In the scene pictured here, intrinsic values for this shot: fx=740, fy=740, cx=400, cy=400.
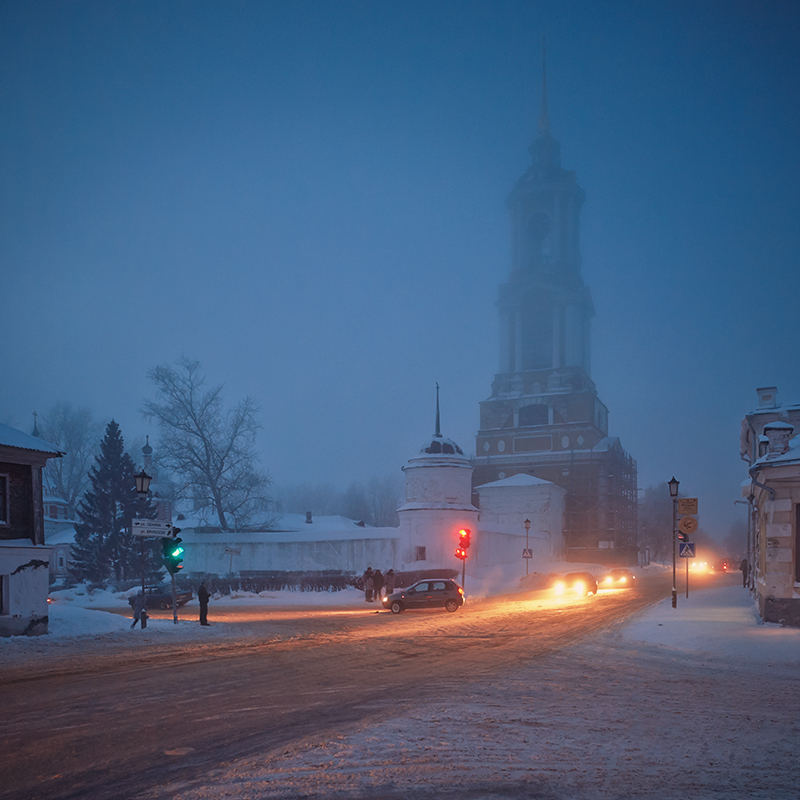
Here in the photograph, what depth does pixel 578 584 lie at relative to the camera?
40.6 m

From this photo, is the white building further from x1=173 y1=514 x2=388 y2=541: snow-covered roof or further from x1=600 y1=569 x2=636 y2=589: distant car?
x1=600 y1=569 x2=636 y2=589: distant car

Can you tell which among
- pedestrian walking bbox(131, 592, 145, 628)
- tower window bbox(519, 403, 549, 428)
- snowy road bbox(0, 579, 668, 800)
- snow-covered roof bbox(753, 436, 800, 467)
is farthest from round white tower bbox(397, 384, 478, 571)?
tower window bbox(519, 403, 549, 428)

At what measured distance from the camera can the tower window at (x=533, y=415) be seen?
80.9m

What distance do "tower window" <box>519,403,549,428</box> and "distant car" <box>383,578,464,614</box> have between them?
2060 inches

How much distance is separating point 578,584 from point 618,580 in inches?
454

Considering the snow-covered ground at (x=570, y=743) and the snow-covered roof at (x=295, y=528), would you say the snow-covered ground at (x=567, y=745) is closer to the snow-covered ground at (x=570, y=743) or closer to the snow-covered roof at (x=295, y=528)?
the snow-covered ground at (x=570, y=743)

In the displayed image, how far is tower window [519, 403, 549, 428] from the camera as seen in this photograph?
80.9 meters

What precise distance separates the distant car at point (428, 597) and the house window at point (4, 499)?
14412mm

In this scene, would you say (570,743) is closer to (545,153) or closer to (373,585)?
(373,585)

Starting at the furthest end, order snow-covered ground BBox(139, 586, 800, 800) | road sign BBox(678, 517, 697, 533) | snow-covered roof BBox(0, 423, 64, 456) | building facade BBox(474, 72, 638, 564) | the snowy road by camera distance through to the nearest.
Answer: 1. building facade BBox(474, 72, 638, 564)
2. road sign BBox(678, 517, 697, 533)
3. snow-covered roof BBox(0, 423, 64, 456)
4. the snowy road
5. snow-covered ground BBox(139, 586, 800, 800)

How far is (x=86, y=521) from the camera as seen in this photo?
178 feet

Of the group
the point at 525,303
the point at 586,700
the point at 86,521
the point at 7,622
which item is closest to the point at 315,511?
A: the point at 525,303

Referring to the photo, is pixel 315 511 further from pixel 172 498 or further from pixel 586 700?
pixel 586 700

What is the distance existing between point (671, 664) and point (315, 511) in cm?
12945
